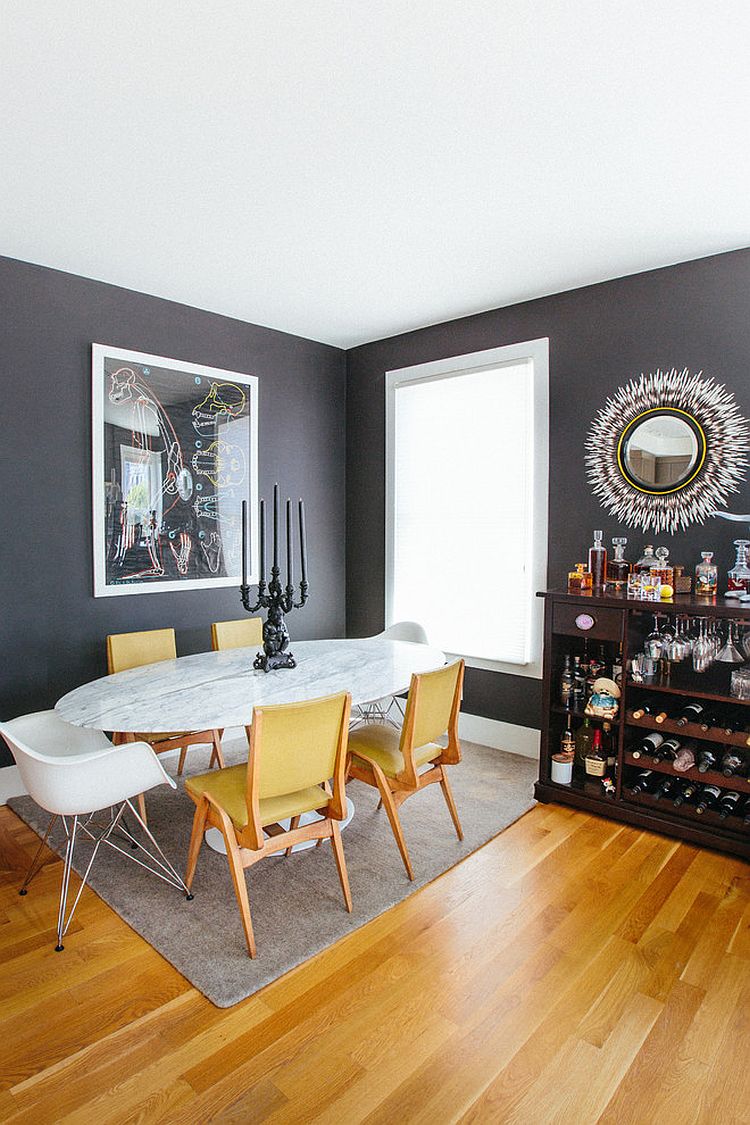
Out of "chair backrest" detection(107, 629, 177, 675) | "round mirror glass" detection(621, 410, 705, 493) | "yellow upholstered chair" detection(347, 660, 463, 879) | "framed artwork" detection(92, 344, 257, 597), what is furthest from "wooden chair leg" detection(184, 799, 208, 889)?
"round mirror glass" detection(621, 410, 705, 493)

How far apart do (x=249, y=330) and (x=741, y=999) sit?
412cm

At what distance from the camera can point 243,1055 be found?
5.66 ft

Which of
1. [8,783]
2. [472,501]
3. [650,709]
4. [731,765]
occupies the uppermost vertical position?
[472,501]

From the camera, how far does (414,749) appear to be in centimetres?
271

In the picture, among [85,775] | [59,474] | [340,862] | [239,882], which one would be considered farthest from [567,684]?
[59,474]

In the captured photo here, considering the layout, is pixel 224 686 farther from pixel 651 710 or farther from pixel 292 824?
pixel 651 710

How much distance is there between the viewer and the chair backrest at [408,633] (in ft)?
12.9

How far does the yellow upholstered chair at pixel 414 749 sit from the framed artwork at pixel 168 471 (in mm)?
1690

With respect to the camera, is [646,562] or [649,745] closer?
[649,745]

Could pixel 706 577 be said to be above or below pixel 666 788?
above

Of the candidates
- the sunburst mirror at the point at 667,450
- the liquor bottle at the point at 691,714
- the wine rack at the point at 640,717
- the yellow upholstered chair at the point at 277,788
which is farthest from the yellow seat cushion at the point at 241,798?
the sunburst mirror at the point at 667,450

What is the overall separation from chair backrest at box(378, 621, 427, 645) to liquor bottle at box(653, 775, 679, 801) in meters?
1.47

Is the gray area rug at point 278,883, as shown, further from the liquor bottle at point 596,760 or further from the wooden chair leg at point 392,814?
the liquor bottle at point 596,760

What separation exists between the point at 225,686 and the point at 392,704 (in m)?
1.85
